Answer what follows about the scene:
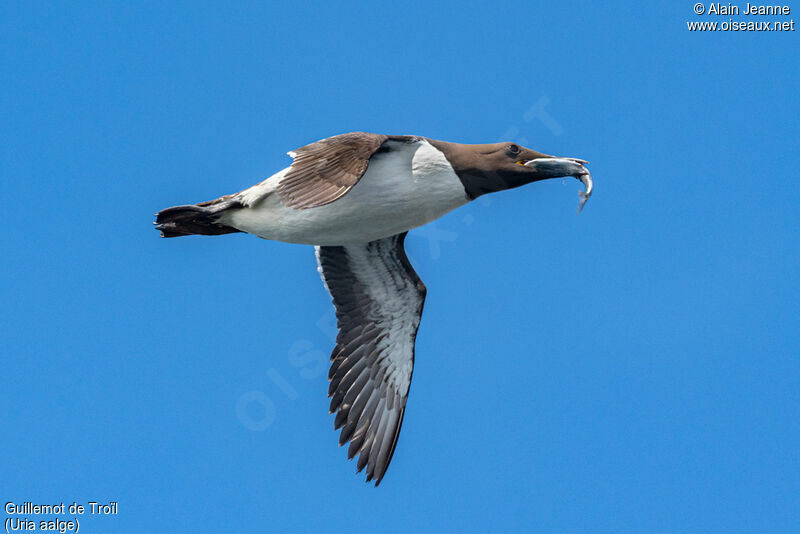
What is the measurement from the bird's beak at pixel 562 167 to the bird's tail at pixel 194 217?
3577 mm

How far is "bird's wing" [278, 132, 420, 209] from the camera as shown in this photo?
→ 9.94 m

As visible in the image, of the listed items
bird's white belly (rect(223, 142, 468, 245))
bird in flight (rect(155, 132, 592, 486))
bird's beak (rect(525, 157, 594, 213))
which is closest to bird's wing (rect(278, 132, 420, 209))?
bird in flight (rect(155, 132, 592, 486))

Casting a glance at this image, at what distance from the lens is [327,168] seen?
33.5 ft

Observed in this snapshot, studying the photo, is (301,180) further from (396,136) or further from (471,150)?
(471,150)

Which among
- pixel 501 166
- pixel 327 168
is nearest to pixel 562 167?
pixel 501 166

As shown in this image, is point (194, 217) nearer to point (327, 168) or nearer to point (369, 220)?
point (369, 220)

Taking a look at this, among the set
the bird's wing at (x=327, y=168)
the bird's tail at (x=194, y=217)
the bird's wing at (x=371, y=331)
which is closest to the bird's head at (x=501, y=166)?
the bird's wing at (x=327, y=168)

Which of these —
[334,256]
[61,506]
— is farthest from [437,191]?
[61,506]

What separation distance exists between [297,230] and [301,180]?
4.47 ft

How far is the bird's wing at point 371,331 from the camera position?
12.8 m

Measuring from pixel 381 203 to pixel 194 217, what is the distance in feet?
7.89

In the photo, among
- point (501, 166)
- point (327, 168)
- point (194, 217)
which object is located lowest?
point (327, 168)

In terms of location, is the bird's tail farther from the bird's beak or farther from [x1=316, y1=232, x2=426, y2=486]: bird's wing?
the bird's beak

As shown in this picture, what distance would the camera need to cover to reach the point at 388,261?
515 inches
